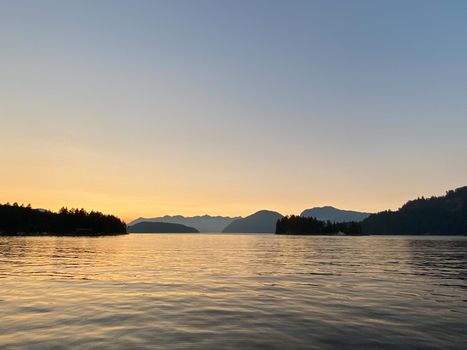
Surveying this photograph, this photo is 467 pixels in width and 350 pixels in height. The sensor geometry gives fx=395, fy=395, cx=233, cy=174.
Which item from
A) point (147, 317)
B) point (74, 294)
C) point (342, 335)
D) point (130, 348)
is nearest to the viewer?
point (130, 348)

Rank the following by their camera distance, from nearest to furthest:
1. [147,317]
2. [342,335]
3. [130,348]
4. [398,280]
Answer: [130,348] → [342,335] → [147,317] → [398,280]

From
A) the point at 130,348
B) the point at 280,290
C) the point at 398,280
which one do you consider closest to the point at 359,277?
the point at 398,280

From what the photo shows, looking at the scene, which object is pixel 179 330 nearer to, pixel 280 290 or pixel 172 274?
pixel 280 290

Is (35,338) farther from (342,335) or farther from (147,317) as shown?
(342,335)

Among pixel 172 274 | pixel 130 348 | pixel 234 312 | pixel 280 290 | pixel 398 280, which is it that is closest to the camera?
pixel 130 348

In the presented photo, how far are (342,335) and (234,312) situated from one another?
7.71 meters

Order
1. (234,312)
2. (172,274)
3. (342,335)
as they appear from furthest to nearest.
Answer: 1. (172,274)
2. (234,312)
3. (342,335)

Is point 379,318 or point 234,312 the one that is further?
point 234,312

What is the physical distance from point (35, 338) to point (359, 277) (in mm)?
36242

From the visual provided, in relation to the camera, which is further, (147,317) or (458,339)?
(147,317)

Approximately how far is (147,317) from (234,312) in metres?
5.45

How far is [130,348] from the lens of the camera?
16.9 m

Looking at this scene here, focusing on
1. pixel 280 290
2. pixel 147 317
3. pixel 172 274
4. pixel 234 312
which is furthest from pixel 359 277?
pixel 147 317

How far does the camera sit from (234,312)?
82.7ft
